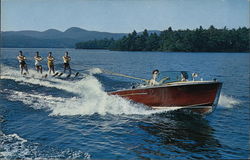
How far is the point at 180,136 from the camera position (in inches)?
538

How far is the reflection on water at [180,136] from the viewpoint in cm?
1175

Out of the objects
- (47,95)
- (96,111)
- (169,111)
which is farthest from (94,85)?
(169,111)

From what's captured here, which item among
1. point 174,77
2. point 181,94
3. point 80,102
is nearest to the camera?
point 181,94

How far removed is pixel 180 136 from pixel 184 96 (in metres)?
3.62

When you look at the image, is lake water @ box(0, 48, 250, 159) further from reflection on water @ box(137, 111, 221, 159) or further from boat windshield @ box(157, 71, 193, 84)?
boat windshield @ box(157, 71, 193, 84)

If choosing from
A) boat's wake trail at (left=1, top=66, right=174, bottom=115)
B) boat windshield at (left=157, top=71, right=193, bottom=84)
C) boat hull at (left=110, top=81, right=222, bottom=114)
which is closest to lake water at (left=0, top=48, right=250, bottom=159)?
boat's wake trail at (left=1, top=66, right=174, bottom=115)

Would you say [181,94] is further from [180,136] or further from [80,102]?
[80,102]

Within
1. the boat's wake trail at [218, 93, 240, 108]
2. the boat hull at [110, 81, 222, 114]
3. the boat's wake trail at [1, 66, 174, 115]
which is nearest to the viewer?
the boat hull at [110, 81, 222, 114]

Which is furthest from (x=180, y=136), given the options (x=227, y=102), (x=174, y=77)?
(x=227, y=102)

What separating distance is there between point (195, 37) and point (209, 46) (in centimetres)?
852

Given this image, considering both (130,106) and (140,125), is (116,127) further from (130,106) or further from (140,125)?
(130,106)

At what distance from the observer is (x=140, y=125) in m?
15.3

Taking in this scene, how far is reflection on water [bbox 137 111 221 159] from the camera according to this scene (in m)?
11.8

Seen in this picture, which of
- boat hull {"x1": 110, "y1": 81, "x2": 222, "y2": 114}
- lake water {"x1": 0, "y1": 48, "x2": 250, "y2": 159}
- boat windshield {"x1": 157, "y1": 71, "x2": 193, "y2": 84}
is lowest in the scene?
lake water {"x1": 0, "y1": 48, "x2": 250, "y2": 159}
